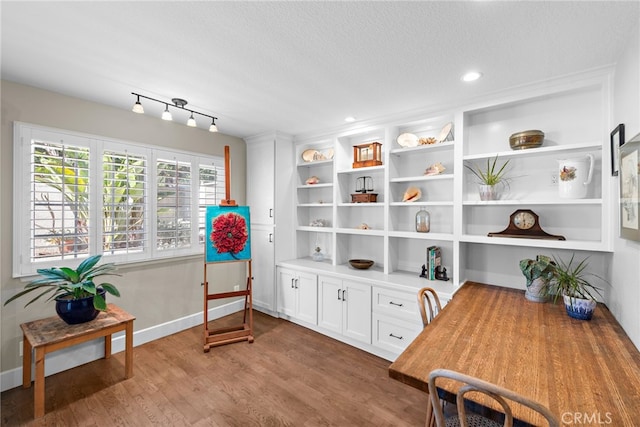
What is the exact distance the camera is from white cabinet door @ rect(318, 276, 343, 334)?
325 cm

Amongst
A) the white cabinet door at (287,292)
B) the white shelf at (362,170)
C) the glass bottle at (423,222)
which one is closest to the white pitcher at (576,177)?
the glass bottle at (423,222)

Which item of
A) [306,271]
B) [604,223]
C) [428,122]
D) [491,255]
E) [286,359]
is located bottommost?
[286,359]

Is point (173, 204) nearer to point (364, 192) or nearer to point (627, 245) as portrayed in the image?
point (364, 192)

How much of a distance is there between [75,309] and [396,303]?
2.79 m

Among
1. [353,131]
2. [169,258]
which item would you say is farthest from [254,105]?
[169,258]

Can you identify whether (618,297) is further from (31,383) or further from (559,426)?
(31,383)

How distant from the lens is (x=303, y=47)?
1.85 metres

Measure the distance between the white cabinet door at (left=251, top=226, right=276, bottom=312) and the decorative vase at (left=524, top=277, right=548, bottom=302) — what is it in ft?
9.27

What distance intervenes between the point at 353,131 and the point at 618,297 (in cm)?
273

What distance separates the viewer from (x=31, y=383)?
2428 mm

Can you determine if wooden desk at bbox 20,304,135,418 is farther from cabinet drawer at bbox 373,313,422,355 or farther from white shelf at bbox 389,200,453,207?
white shelf at bbox 389,200,453,207

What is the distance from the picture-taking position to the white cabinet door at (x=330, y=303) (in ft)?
10.7

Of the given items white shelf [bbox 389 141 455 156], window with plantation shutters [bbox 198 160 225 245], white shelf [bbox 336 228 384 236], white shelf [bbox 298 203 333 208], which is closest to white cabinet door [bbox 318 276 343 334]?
white shelf [bbox 336 228 384 236]

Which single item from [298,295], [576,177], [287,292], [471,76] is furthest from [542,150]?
[287,292]
